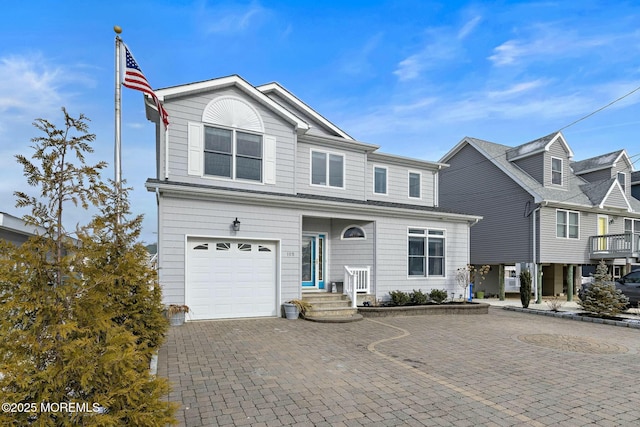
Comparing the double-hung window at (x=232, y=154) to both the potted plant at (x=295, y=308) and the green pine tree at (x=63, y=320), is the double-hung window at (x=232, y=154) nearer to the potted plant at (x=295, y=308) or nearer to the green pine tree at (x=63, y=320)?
the potted plant at (x=295, y=308)

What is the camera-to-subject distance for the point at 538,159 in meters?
19.3

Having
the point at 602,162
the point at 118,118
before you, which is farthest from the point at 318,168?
the point at 602,162

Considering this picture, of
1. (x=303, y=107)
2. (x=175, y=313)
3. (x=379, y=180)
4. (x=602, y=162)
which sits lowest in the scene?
(x=175, y=313)

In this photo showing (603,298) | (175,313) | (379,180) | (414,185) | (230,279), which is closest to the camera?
(175,313)

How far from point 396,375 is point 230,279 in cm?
600

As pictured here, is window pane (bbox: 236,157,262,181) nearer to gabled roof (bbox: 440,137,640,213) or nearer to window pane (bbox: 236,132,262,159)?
window pane (bbox: 236,132,262,159)

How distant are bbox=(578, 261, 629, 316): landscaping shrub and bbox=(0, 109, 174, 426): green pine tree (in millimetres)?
14310

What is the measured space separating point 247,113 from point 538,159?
16.3 m

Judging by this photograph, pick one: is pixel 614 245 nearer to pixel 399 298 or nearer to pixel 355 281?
pixel 399 298

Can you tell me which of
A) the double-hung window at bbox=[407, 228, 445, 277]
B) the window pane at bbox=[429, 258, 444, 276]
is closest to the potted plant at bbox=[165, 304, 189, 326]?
the double-hung window at bbox=[407, 228, 445, 277]

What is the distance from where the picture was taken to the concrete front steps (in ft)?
34.0

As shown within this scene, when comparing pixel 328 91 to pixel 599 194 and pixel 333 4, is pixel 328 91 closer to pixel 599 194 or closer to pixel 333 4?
pixel 333 4

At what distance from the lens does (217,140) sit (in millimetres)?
11109

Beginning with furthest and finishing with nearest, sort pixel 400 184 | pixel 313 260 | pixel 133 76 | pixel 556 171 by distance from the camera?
pixel 556 171 < pixel 400 184 < pixel 313 260 < pixel 133 76
